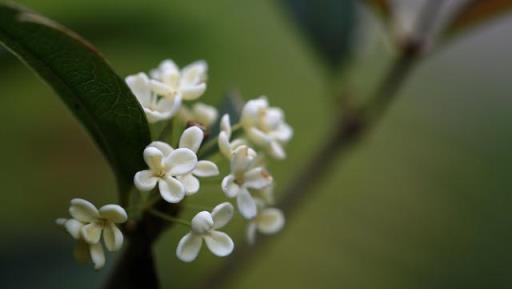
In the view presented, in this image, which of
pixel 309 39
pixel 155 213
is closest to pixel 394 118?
pixel 309 39

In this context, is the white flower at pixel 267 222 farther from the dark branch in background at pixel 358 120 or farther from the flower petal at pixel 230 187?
the dark branch in background at pixel 358 120

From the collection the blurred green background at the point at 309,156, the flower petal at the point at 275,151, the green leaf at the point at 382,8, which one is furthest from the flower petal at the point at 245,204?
the green leaf at the point at 382,8

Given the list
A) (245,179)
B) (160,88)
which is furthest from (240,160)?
(160,88)

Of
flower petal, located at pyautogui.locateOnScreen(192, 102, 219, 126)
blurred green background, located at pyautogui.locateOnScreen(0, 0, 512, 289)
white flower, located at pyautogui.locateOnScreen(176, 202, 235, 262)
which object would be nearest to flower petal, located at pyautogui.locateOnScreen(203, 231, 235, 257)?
white flower, located at pyautogui.locateOnScreen(176, 202, 235, 262)

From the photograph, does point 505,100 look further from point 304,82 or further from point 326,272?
point 326,272

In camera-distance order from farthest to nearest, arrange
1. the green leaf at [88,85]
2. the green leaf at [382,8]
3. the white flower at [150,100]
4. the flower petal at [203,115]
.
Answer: the green leaf at [382,8], the flower petal at [203,115], the white flower at [150,100], the green leaf at [88,85]

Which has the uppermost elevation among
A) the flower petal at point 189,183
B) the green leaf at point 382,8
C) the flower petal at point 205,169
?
the green leaf at point 382,8

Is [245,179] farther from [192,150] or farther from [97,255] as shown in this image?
[97,255]
